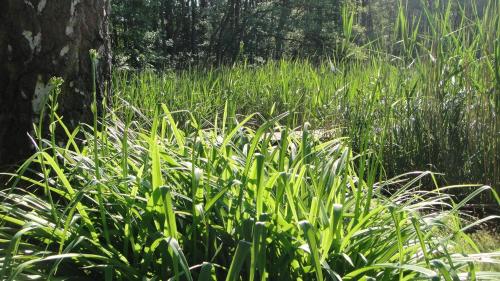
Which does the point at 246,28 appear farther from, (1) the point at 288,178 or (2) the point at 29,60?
(1) the point at 288,178

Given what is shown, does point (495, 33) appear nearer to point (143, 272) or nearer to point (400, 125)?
point (400, 125)

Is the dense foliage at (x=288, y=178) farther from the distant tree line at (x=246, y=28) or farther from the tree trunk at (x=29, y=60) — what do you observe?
the distant tree line at (x=246, y=28)

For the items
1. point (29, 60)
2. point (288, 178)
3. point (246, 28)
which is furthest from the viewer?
point (246, 28)

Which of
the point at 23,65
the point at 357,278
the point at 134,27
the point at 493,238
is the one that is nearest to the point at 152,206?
the point at 357,278

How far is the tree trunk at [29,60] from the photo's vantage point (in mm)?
2615

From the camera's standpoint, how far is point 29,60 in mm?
2633

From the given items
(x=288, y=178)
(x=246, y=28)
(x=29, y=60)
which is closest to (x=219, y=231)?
(x=288, y=178)

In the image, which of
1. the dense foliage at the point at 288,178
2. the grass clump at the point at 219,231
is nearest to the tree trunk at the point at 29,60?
the dense foliage at the point at 288,178

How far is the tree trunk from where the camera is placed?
103 inches

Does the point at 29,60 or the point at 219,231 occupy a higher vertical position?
the point at 29,60

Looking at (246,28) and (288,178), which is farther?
(246,28)

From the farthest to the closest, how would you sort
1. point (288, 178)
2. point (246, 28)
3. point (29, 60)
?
1. point (246, 28)
2. point (29, 60)
3. point (288, 178)

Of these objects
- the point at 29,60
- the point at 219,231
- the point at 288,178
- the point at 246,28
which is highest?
the point at 29,60

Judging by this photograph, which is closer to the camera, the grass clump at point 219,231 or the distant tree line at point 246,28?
the grass clump at point 219,231
